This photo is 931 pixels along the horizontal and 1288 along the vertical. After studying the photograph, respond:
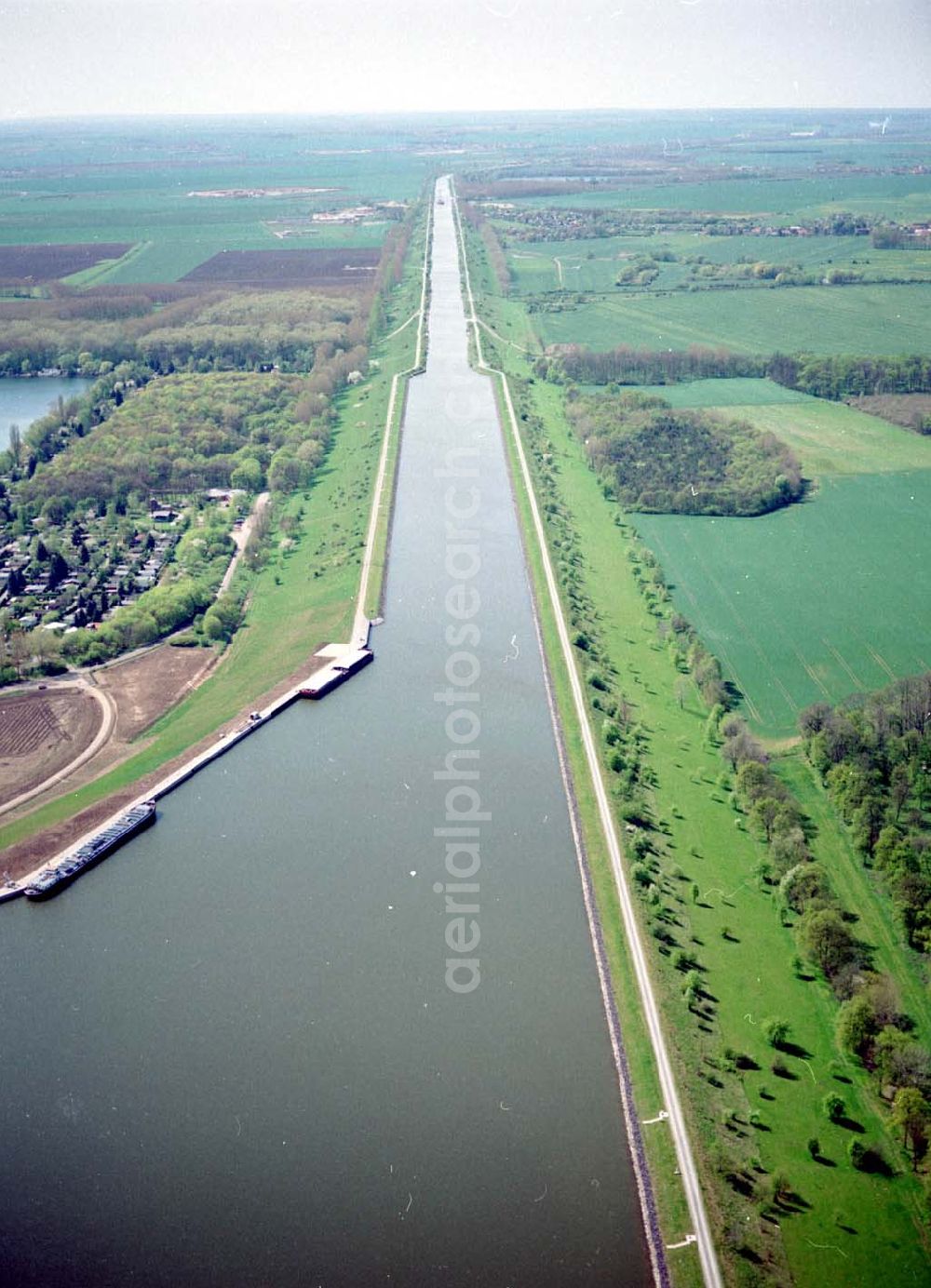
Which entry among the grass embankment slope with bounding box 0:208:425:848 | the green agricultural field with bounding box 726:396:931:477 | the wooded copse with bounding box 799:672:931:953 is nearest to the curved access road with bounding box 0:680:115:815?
the grass embankment slope with bounding box 0:208:425:848

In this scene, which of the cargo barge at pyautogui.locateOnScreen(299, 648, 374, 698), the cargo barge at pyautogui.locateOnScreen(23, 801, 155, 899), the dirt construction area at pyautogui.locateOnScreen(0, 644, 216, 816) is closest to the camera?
the cargo barge at pyautogui.locateOnScreen(23, 801, 155, 899)

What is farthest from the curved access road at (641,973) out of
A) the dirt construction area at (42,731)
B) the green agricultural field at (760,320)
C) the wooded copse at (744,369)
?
the green agricultural field at (760,320)

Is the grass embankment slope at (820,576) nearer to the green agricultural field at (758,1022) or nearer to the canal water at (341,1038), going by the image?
the green agricultural field at (758,1022)

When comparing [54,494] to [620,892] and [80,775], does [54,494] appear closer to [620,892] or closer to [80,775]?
[80,775]

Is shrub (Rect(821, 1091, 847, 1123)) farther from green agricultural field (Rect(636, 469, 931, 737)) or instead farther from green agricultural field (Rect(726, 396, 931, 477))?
green agricultural field (Rect(726, 396, 931, 477))

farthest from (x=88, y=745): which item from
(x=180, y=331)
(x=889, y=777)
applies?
(x=180, y=331)

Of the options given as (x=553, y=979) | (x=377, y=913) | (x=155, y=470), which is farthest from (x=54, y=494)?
(x=553, y=979)
